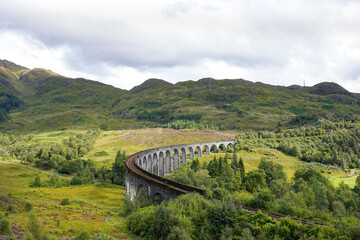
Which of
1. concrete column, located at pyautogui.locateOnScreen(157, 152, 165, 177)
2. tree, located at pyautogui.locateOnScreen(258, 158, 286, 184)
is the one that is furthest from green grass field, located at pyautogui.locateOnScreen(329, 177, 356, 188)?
concrete column, located at pyautogui.locateOnScreen(157, 152, 165, 177)

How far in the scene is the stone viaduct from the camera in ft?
117

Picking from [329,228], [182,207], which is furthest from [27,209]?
[329,228]

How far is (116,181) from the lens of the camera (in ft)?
240

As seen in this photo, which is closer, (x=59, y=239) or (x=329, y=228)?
(x=329, y=228)

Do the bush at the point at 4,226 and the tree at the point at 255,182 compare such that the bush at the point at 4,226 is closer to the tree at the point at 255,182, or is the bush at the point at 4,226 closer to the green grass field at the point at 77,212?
the green grass field at the point at 77,212

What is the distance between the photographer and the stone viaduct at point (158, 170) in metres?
35.8

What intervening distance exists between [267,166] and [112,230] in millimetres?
55453

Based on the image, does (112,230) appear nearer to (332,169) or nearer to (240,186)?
(240,186)

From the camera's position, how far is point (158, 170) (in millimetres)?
81312

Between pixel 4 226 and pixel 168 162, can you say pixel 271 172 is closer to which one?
pixel 168 162

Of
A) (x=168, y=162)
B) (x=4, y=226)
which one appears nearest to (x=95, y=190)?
(x=168, y=162)

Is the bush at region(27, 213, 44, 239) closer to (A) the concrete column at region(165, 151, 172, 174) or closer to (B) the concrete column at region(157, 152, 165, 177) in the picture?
(B) the concrete column at region(157, 152, 165, 177)

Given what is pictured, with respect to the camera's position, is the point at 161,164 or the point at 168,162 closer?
the point at 161,164

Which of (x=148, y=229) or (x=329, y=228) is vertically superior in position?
(x=329, y=228)
